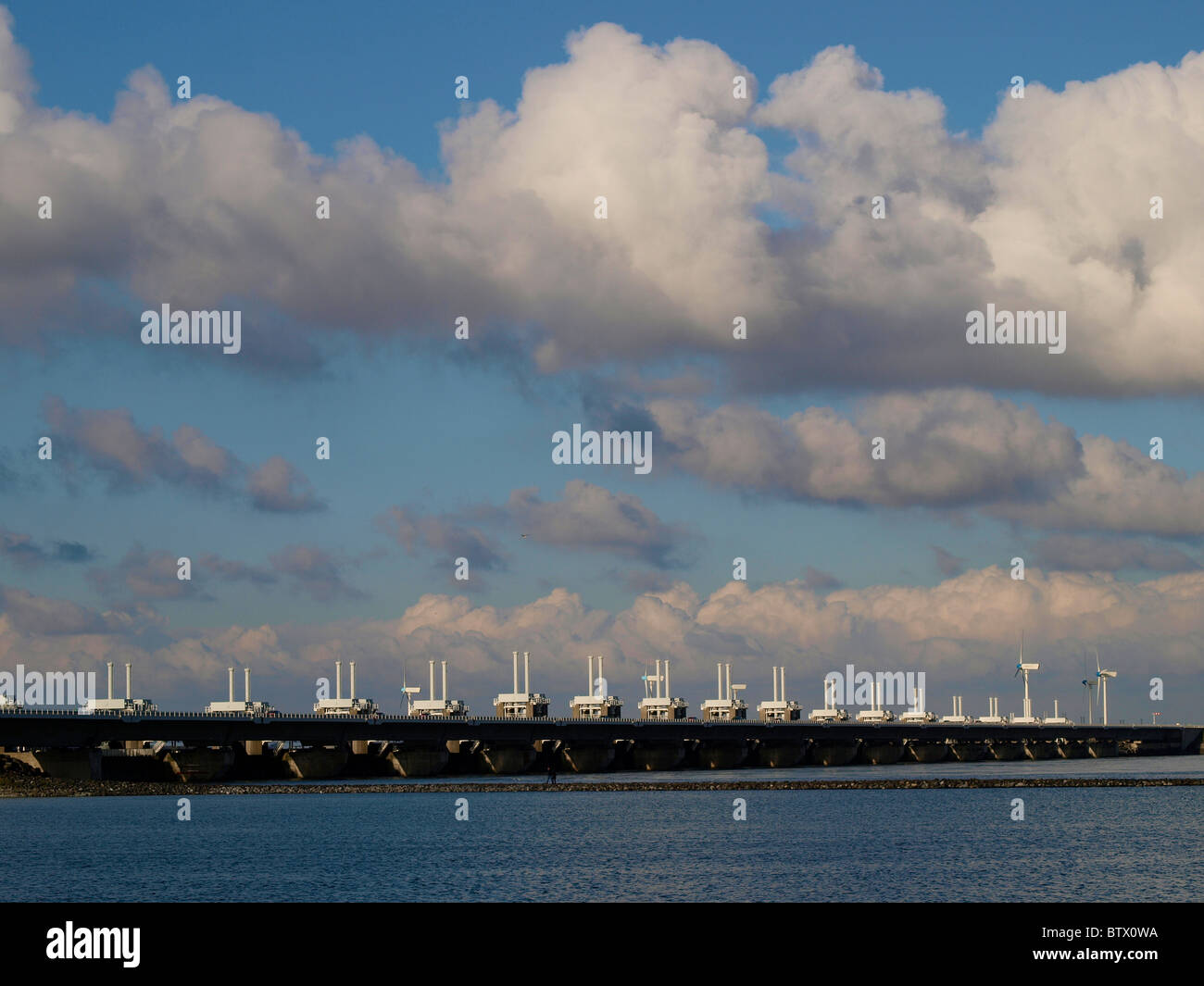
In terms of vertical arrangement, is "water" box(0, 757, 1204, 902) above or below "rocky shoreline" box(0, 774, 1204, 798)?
above

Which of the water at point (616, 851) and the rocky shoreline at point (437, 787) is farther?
the rocky shoreline at point (437, 787)

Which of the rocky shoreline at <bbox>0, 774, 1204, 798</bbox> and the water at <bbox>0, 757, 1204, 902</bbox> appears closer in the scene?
the water at <bbox>0, 757, 1204, 902</bbox>

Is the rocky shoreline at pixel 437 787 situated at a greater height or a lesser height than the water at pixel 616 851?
lesser

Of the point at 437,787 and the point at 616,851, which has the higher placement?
the point at 616,851
